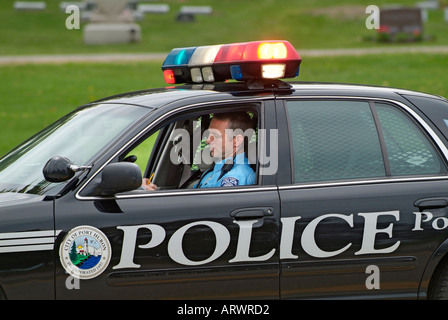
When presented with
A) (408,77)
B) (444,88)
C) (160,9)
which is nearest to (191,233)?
(444,88)

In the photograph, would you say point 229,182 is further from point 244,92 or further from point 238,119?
point 244,92

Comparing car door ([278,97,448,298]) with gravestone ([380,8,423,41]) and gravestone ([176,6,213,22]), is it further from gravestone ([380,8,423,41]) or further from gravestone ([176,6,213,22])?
gravestone ([176,6,213,22])

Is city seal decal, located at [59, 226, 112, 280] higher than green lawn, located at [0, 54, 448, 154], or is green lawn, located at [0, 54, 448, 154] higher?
green lawn, located at [0, 54, 448, 154]

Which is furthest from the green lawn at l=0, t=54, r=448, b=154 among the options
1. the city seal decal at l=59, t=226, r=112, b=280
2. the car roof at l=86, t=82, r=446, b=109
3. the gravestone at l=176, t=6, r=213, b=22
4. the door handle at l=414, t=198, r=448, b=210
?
the gravestone at l=176, t=6, r=213, b=22

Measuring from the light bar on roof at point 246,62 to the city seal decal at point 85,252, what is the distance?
131 cm

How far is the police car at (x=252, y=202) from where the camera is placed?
4090mm

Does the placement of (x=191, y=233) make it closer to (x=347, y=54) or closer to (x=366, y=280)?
(x=366, y=280)

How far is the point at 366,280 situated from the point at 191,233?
99 cm

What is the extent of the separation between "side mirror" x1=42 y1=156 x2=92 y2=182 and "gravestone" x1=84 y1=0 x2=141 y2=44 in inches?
1143

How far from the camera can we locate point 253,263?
4.28 metres

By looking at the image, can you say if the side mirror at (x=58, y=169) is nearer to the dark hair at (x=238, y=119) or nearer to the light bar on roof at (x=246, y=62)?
the dark hair at (x=238, y=119)

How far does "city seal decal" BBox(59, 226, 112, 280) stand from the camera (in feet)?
13.3

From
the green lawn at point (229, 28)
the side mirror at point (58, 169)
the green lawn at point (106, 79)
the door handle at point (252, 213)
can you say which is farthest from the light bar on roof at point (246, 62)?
the green lawn at point (229, 28)
